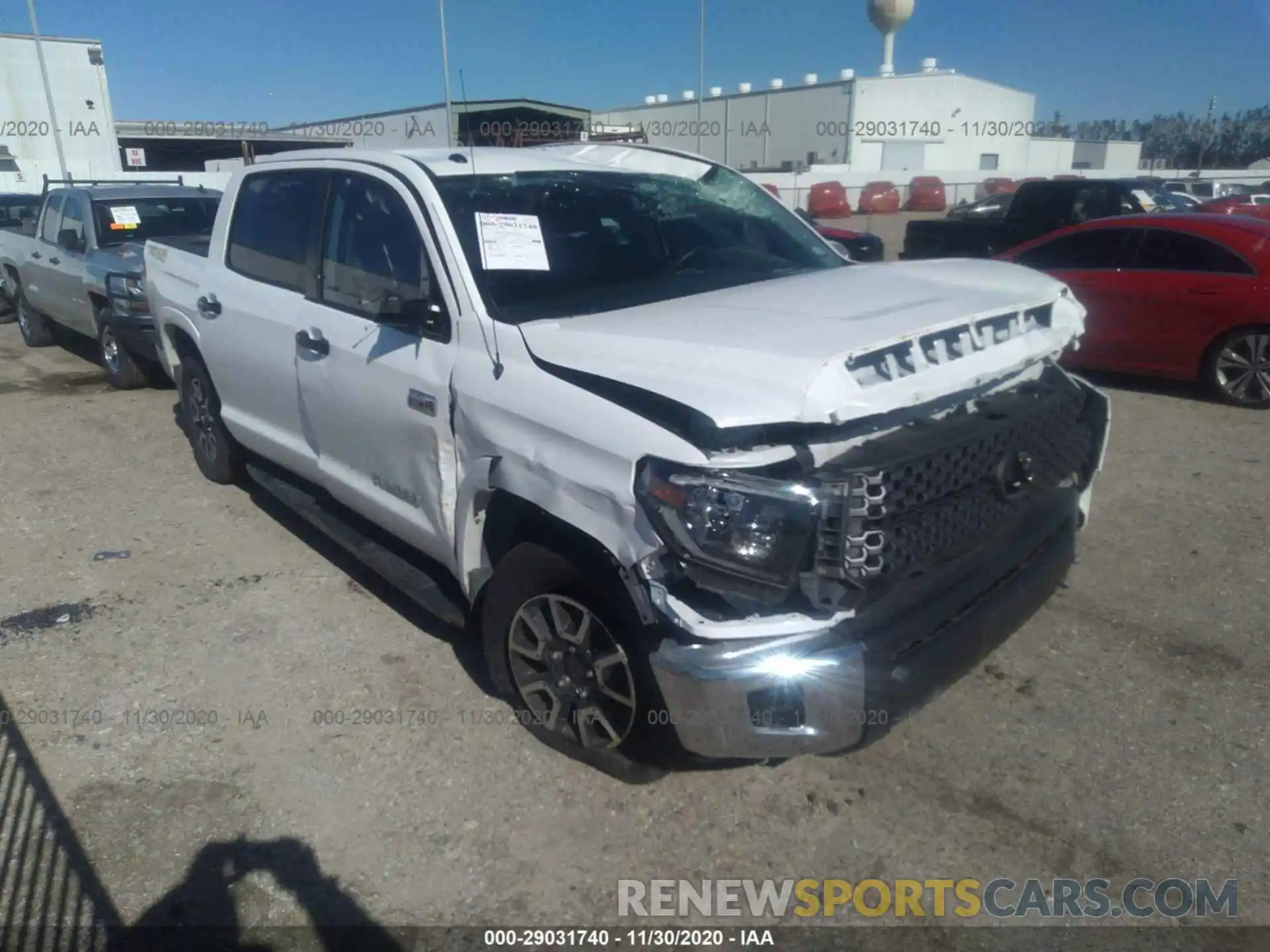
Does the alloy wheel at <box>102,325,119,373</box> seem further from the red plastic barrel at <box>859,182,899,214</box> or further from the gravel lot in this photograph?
the red plastic barrel at <box>859,182,899,214</box>

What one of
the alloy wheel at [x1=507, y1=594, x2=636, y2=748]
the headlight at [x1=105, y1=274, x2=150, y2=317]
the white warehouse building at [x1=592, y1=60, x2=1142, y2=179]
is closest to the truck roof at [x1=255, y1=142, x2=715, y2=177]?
the alloy wheel at [x1=507, y1=594, x2=636, y2=748]

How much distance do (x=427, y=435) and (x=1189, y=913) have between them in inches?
107

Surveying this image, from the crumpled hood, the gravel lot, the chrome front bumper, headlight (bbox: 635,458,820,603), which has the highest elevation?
the crumpled hood

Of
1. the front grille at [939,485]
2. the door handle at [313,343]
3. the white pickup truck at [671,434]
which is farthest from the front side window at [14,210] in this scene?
the front grille at [939,485]

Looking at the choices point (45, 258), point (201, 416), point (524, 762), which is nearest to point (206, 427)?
point (201, 416)

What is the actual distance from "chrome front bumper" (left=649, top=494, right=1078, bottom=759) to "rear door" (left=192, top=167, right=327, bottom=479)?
8.11 ft

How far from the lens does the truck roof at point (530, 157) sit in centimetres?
370

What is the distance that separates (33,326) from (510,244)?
33.6 feet

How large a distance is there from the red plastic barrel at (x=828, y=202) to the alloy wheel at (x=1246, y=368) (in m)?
28.5

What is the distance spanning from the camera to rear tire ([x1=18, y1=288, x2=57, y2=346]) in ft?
36.1

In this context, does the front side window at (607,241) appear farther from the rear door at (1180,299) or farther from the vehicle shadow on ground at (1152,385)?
the vehicle shadow on ground at (1152,385)

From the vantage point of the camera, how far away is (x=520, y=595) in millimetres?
3082

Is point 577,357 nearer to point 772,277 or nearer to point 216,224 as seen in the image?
point 772,277

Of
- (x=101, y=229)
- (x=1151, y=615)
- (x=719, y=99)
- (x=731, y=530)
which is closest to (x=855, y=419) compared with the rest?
(x=731, y=530)
